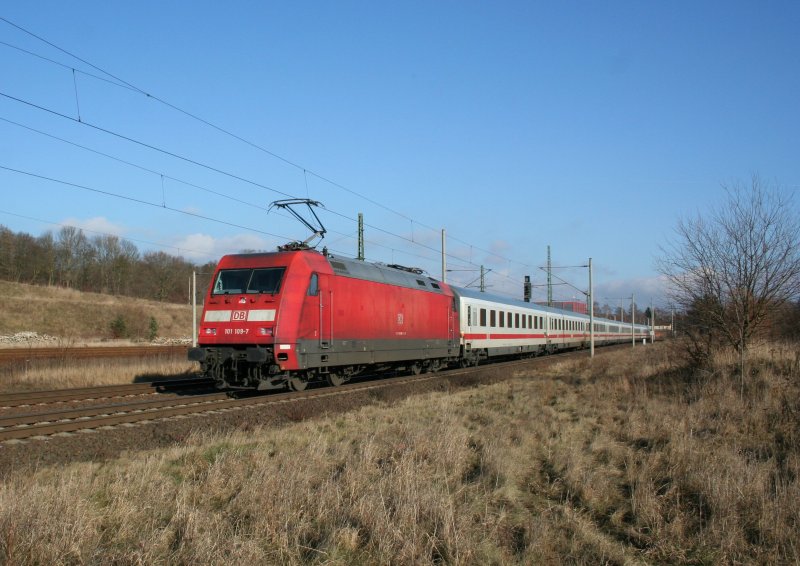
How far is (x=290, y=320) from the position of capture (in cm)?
1576

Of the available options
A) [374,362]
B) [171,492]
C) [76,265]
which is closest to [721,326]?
[374,362]

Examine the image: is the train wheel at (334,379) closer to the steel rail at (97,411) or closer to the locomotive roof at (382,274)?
the locomotive roof at (382,274)

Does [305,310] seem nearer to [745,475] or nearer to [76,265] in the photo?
[745,475]

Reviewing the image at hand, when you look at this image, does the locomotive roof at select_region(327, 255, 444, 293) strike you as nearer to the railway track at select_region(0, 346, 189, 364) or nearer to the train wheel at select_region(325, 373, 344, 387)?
the train wheel at select_region(325, 373, 344, 387)

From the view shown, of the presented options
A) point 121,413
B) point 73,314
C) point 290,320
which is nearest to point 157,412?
point 121,413

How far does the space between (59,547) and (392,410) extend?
9236 millimetres

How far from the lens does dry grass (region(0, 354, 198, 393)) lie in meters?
19.7

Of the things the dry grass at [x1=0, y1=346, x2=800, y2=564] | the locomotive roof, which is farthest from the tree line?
the dry grass at [x1=0, y1=346, x2=800, y2=564]

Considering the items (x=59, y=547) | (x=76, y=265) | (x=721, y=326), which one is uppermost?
(x=76, y=265)

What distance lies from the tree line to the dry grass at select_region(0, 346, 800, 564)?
6709cm

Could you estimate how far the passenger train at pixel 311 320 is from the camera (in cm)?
1575

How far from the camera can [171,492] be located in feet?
21.5

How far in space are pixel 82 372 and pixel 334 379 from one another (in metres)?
9.24

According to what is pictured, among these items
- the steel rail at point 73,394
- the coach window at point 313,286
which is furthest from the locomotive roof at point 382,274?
the steel rail at point 73,394
